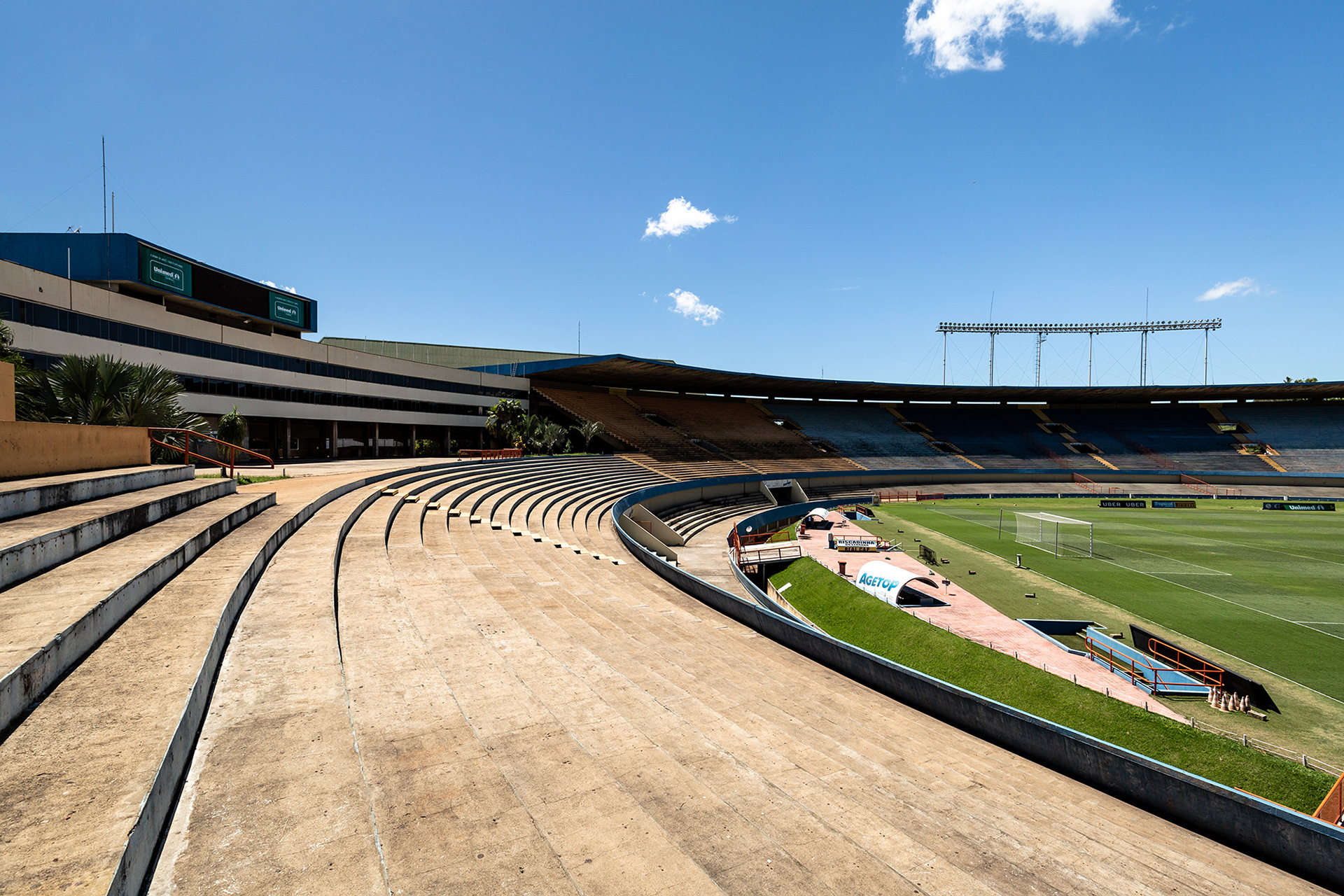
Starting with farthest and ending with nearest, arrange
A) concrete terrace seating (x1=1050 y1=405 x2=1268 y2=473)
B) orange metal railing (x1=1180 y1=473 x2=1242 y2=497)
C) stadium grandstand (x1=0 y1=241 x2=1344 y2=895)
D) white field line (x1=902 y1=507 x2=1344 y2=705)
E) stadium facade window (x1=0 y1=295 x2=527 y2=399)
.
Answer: concrete terrace seating (x1=1050 y1=405 x2=1268 y2=473), orange metal railing (x1=1180 y1=473 x2=1242 y2=497), stadium facade window (x1=0 y1=295 x2=527 y2=399), white field line (x1=902 y1=507 x2=1344 y2=705), stadium grandstand (x1=0 y1=241 x2=1344 y2=895)

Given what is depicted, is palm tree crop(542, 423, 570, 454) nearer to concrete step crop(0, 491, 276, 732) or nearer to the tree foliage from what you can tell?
the tree foliage

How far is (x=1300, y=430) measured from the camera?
6125cm

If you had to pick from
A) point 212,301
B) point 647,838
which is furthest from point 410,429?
point 647,838

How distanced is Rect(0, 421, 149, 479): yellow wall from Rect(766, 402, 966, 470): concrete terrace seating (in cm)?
5565

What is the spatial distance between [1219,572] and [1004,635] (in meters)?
15.0

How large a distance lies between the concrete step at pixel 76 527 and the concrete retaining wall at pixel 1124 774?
10.1m

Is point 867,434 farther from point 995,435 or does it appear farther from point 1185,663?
point 1185,663

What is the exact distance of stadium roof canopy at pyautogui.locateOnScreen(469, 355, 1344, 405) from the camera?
50.1 meters

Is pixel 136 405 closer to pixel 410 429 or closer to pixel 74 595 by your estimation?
pixel 74 595

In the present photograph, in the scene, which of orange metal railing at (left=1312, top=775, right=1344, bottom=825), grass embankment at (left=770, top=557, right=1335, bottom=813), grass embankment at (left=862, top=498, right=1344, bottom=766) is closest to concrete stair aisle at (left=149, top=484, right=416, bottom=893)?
orange metal railing at (left=1312, top=775, right=1344, bottom=825)

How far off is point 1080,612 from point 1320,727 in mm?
7211

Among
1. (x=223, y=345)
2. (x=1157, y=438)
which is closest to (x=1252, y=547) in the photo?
(x=1157, y=438)

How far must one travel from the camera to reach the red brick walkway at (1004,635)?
41.5ft

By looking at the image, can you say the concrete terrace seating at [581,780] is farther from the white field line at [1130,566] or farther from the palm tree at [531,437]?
the palm tree at [531,437]
